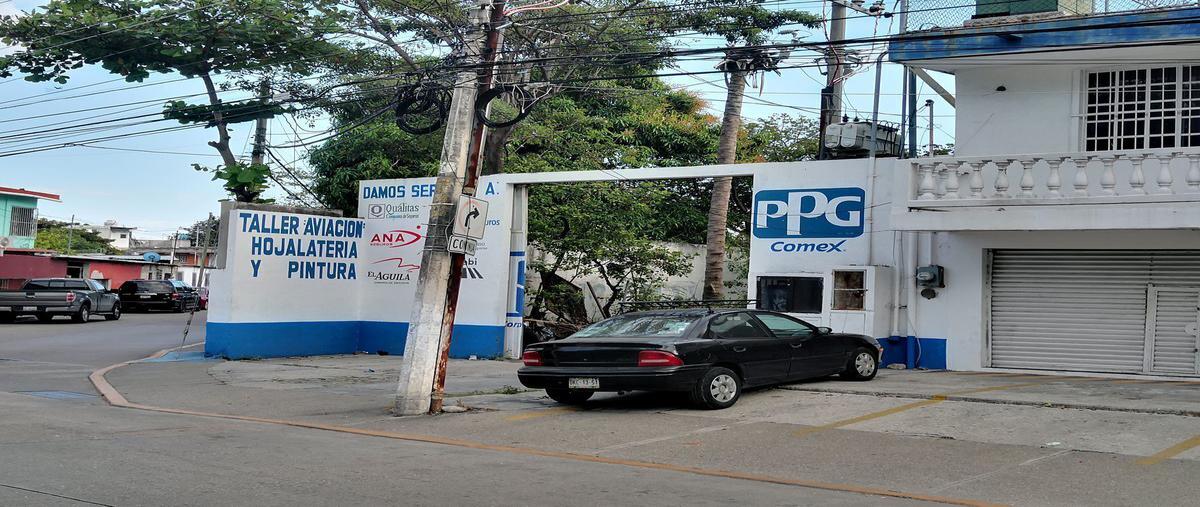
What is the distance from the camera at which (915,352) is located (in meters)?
17.0

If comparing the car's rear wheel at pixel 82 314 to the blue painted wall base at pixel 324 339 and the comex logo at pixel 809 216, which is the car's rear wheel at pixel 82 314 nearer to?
the blue painted wall base at pixel 324 339

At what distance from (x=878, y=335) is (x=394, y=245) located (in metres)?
9.88

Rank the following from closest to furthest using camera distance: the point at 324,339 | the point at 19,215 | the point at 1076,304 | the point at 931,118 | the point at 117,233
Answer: the point at 1076,304
the point at 931,118
the point at 324,339
the point at 19,215
the point at 117,233

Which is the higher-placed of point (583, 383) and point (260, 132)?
point (260, 132)

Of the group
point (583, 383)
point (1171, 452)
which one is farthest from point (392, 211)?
point (1171, 452)

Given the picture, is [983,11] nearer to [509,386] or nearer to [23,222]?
[509,386]

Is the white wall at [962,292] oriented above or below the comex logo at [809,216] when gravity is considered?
below

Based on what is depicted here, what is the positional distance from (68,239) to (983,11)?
73.1 meters

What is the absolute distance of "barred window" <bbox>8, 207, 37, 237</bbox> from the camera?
168 feet

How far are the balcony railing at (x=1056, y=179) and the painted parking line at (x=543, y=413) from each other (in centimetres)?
650

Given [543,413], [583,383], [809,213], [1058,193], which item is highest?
[1058,193]

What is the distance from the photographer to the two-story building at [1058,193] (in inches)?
587

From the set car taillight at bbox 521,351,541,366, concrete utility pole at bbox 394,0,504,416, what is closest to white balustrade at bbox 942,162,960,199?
car taillight at bbox 521,351,541,366

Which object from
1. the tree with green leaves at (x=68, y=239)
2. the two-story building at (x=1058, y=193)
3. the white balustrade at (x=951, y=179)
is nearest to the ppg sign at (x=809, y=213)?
the two-story building at (x=1058, y=193)
